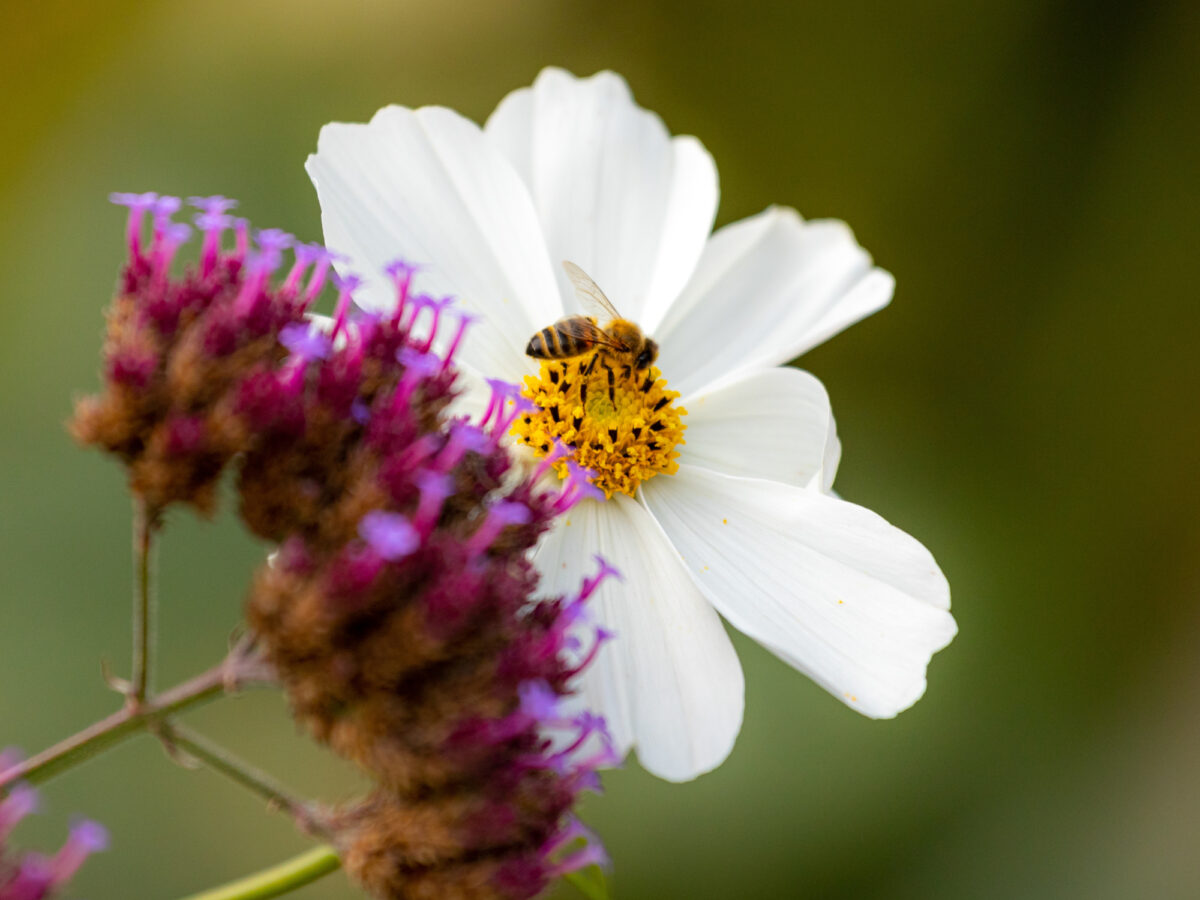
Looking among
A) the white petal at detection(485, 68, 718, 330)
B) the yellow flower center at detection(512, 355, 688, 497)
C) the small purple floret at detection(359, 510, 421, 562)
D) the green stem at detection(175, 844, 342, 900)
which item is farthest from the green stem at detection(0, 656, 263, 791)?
the white petal at detection(485, 68, 718, 330)

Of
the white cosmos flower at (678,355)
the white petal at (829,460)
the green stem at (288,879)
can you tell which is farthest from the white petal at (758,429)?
the green stem at (288,879)

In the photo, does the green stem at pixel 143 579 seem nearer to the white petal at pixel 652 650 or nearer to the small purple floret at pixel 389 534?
the small purple floret at pixel 389 534

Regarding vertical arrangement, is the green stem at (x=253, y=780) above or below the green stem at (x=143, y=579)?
below

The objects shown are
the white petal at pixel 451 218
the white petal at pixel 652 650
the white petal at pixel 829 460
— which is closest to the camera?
the white petal at pixel 652 650

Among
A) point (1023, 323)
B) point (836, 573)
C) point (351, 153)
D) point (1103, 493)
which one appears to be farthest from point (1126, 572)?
point (351, 153)

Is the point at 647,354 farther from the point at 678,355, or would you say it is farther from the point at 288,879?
the point at 288,879

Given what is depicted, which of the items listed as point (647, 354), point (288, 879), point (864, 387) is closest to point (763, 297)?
point (647, 354)
